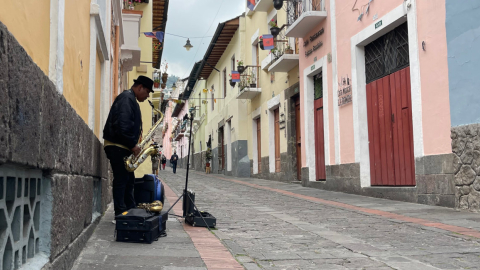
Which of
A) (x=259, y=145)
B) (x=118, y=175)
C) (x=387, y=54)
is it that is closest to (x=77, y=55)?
(x=118, y=175)

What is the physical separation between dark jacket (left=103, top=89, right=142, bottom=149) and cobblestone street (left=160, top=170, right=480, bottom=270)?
4.96ft

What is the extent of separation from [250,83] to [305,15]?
798cm

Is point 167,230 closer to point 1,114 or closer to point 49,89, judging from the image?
point 49,89

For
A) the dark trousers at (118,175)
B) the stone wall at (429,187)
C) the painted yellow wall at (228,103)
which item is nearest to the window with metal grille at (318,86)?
the stone wall at (429,187)

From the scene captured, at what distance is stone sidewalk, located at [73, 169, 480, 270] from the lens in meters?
3.87

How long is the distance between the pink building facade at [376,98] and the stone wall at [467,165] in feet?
0.71

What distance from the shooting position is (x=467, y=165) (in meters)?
6.91

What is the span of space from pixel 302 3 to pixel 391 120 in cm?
541

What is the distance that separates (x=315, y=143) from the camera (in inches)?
537

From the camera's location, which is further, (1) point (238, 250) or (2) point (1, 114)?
Answer: (1) point (238, 250)

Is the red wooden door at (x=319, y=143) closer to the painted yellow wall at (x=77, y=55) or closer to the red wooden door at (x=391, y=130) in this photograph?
the red wooden door at (x=391, y=130)

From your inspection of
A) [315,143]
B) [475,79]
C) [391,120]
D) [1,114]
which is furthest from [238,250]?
[315,143]

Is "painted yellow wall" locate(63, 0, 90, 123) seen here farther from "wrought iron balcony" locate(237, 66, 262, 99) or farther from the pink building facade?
"wrought iron balcony" locate(237, 66, 262, 99)

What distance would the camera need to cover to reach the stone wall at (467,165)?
6721mm
